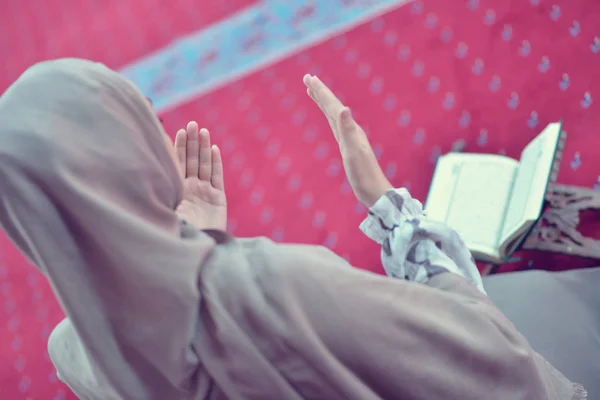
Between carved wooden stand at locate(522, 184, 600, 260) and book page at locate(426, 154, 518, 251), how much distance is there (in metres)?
0.09

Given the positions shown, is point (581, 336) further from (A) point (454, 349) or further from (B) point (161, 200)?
(B) point (161, 200)

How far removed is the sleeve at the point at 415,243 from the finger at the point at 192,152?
0.98ft

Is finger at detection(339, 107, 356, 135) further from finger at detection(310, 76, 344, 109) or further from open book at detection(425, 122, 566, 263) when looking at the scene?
open book at detection(425, 122, 566, 263)

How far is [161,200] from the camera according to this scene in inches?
20.8

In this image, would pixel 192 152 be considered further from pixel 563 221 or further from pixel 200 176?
pixel 563 221

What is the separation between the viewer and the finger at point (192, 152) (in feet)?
2.69

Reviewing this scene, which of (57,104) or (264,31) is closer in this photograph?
(57,104)

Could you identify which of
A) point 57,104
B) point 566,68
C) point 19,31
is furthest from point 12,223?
point 19,31

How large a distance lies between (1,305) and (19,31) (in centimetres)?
104

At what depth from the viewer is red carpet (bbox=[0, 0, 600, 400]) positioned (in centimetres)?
145

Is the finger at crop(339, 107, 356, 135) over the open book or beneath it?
over

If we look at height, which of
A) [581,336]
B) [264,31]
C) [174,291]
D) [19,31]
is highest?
[264,31]

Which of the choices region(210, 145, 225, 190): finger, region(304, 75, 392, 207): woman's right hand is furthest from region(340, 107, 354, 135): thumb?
region(210, 145, 225, 190): finger

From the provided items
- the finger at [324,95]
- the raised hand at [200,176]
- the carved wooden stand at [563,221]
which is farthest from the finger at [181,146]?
the carved wooden stand at [563,221]
